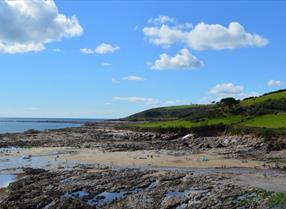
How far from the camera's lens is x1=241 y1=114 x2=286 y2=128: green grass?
68.0 m

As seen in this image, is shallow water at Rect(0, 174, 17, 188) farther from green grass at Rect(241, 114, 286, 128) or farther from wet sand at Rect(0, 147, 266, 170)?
green grass at Rect(241, 114, 286, 128)

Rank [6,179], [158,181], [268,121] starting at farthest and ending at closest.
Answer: [268,121] → [6,179] → [158,181]

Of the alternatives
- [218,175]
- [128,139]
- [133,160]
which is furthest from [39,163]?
[128,139]

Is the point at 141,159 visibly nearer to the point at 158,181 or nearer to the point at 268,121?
the point at 158,181

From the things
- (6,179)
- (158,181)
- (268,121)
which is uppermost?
(268,121)

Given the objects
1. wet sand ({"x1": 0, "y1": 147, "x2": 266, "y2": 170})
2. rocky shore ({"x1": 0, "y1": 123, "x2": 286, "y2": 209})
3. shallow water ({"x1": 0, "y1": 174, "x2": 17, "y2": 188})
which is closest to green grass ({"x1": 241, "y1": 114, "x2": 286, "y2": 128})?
rocky shore ({"x1": 0, "y1": 123, "x2": 286, "y2": 209})

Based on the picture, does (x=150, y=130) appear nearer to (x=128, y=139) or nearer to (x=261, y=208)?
(x=128, y=139)

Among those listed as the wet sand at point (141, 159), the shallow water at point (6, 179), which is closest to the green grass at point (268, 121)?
the wet sand at point (141, 159)

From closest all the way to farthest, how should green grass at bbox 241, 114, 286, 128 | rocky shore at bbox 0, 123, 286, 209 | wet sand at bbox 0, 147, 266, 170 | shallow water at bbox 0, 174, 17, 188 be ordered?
rocky shore at bbox 0, 123, 286, 209 < shallow water at bbox 0, 174, 17, 188 < wet sand at bbox 0, 147, 266, 170 < green grass at bbox 241, 114, 286, 128

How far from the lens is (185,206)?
2669 centimetres

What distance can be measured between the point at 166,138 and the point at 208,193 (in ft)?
183

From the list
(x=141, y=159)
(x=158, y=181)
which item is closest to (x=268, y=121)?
(x=141, y=159)

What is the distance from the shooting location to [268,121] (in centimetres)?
7400

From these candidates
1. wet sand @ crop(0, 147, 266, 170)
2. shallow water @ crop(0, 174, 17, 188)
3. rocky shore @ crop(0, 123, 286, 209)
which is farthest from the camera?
wet sand @ crop(0, 147, 266, 170)
